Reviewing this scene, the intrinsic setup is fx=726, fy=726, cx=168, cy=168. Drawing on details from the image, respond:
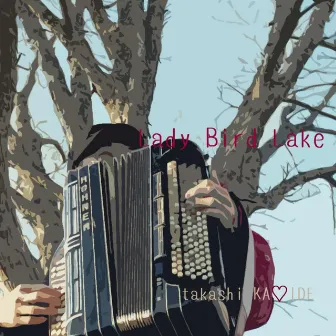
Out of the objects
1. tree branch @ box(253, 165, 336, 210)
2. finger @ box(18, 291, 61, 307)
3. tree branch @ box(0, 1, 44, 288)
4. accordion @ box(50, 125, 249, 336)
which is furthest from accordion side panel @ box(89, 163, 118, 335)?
tree branch @ box(253, 165, 336, 210)

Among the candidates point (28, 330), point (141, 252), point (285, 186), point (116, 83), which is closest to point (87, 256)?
point (141, 252)

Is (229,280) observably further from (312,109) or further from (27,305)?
(312,109)

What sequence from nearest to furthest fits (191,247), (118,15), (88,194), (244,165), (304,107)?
(191,247)
(88,194)
(244,165)
(118,15)
(304,107)

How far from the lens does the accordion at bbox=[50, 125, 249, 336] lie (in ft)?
8.91

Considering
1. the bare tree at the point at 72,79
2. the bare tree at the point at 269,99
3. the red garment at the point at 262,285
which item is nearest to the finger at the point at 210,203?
the red garment at the point at 262,285

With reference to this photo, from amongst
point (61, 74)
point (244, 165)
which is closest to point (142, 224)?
point (244, 165)

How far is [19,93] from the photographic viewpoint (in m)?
4.52

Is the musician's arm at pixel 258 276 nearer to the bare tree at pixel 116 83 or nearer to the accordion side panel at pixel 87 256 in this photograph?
the accordion side panel at pixel 87 256

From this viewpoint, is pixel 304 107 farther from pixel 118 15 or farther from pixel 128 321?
pixel 128 321

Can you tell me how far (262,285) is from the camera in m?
3.01

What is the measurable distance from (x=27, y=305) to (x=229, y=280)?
34.5 inches

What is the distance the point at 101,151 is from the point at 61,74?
1.22 m

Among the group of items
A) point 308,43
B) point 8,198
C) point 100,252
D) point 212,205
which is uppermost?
point 308,43

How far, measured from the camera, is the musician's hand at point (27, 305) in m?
2.95
